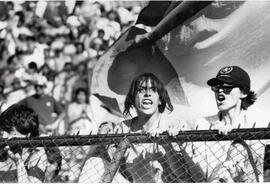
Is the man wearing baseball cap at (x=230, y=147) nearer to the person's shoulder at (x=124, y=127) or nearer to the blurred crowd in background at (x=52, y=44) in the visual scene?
the person's shoulder at (x=124, y=127)

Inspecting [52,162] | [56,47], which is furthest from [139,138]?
[56,47]

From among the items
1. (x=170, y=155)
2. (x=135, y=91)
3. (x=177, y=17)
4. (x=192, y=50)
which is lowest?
(x=170, y=155)

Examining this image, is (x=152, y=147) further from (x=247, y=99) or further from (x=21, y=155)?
(x=21, y=155)

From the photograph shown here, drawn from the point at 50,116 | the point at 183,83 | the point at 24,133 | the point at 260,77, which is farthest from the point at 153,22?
the point at 24,133

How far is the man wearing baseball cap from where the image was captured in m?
3.17

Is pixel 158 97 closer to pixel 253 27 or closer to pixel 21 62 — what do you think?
pixel 253 27

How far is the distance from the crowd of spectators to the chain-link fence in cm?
337

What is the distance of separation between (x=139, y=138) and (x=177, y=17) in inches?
115

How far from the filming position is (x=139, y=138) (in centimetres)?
311

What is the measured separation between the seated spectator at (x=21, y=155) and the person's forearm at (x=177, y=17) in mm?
2210

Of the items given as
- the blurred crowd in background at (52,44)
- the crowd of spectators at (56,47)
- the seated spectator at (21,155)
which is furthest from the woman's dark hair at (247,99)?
the blurred crowd in background at (52,44)

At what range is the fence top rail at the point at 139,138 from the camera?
2.90 m

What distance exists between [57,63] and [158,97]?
4748mm

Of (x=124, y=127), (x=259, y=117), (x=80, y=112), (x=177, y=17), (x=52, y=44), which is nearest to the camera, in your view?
(x=124, y=127)
